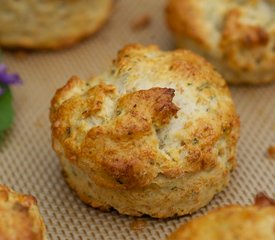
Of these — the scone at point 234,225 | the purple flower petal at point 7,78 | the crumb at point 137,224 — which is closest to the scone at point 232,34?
the purple flower petal at point 7,78

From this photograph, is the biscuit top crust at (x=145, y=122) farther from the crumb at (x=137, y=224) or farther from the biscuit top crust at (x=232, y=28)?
the biscuit top crust at (x=232, y=28)

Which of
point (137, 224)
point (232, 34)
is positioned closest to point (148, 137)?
point (137, 224)

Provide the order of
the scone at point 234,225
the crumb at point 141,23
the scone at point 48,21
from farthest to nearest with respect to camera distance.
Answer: the crumb at point 141,23 < the scone at point 48,21 < the scone at point 234,225

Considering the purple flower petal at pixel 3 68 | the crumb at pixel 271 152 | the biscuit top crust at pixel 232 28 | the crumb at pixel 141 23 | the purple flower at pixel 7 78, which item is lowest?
the purple flower at pixel 7 78

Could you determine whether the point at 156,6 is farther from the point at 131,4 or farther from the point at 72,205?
the point at 72,205

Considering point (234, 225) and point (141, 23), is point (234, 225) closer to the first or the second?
point (234, 225)

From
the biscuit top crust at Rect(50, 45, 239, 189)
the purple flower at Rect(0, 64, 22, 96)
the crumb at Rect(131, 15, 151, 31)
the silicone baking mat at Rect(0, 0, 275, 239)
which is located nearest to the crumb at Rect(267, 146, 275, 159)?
the silicone baking mat at Rect(0, 0, 275, 239)

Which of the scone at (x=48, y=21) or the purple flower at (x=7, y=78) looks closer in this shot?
the purple flower at (x=7, y=78)
